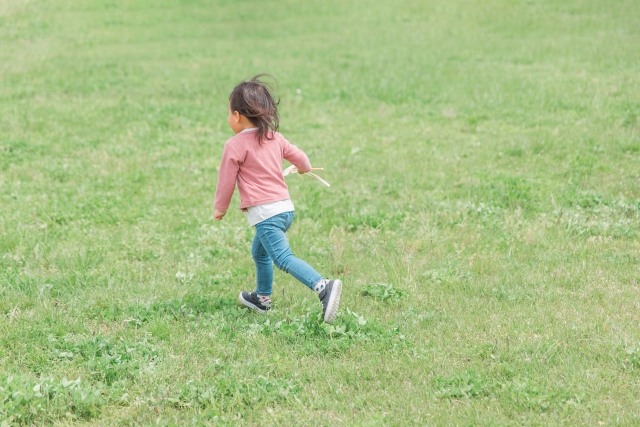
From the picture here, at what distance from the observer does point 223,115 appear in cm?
1289

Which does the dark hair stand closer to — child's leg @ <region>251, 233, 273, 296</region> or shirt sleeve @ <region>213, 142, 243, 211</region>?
shirt sleeve @ <region>213, 142, 243, 211</region>

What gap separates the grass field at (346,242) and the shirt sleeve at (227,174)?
99 centimetres

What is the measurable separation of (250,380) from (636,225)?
4.83 metres

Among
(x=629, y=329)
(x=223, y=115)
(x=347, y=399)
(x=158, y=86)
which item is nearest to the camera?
(x=347, y=399)

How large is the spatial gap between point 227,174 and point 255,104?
0.62 meters

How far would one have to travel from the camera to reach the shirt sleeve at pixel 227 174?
5.69 metres

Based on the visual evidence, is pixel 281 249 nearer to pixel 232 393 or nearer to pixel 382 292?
pixel 382 292

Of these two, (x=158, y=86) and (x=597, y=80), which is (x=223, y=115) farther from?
(x=597, y=80)

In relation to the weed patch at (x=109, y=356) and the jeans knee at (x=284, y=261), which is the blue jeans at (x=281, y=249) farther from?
the weed patch at (x=109, y=356)

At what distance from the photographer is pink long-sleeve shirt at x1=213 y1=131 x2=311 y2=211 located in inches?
225

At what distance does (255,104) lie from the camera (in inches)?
220

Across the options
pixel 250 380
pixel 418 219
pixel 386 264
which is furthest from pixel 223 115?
pixel 250 380

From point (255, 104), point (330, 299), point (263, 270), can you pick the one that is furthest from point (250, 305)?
point (255, 104)

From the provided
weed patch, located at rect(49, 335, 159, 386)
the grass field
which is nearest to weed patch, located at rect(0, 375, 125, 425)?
the grass field
